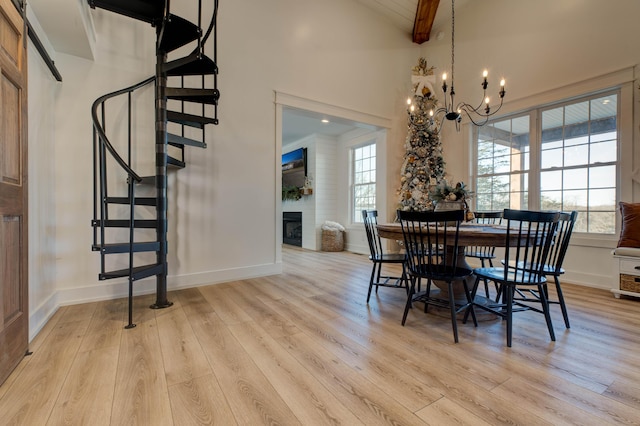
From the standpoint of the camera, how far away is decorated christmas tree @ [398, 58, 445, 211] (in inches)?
185

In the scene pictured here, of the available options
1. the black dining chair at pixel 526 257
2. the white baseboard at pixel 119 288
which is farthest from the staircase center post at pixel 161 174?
the black dining chair at pixel 526 257

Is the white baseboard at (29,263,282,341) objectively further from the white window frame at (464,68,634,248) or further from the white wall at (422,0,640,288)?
the white window frame at (464,68,634,248)

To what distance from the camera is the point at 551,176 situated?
382 cm

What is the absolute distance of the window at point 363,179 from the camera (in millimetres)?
6156

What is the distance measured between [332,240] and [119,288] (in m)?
4.15

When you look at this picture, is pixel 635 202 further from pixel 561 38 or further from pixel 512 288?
pixel 512 288

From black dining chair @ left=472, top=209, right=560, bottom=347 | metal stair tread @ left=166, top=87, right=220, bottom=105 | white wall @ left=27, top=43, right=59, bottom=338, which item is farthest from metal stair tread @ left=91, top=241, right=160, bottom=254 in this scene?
black dining chair @ left=472, top=209, right=560, bottom=347

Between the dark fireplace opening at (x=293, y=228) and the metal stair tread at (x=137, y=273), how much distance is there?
467 centimetres

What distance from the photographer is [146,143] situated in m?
3.04

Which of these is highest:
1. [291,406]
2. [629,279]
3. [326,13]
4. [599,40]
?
A: [326,13]

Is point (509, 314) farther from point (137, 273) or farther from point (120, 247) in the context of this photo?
point (120, 247)

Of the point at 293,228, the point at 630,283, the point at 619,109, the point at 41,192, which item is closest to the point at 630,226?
the point at 630,283

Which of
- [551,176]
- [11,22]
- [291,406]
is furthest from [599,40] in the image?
[11,22]

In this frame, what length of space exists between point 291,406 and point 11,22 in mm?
2586
